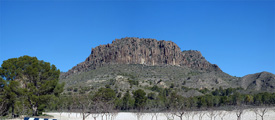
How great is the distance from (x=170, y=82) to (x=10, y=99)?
109774 millimetres

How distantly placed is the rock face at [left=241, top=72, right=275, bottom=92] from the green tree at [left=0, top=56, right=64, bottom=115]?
364 feet

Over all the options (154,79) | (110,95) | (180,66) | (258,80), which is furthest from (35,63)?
(180,66)

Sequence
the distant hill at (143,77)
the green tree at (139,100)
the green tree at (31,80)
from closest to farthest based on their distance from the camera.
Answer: the green tree at (31,80) < the green tree at (139,100) < the distant hill at (143,77)

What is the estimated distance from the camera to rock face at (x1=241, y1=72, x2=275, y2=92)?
13200 cm

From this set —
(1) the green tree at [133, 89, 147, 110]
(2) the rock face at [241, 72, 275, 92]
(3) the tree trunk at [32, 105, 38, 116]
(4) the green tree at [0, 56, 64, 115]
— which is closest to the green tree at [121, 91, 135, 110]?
(1) the green tree at [133, 89, 147, 110]

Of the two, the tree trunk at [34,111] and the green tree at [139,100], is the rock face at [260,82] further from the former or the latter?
the tree trunk at [34,111]

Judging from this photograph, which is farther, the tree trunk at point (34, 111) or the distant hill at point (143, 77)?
the distant hill at point (143, 77)

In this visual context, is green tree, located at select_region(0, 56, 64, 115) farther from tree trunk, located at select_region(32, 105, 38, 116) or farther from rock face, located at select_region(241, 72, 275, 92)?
rock face, located at select_region(241, 72, 275, 92)

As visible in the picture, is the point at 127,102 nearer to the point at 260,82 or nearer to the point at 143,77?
the point at 143,77

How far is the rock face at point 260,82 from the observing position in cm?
13200

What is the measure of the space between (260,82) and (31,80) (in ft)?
408

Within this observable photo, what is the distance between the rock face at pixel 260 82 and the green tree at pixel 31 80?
364 ft

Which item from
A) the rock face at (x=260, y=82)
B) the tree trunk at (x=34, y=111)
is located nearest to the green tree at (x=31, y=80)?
the tree trunk at (x=34, y=111)

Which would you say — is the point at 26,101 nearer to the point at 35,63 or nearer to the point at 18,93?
the point at 18,93
